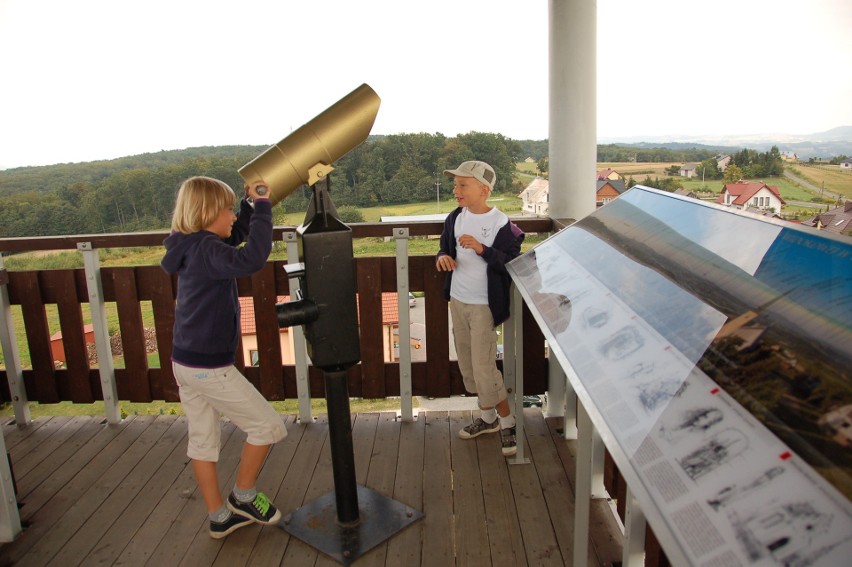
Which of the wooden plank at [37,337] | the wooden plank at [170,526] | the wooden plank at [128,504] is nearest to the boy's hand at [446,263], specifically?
the wooden plank at [170,526]

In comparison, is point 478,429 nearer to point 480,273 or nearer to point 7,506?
point 480,273

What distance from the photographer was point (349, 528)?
251 centimetres

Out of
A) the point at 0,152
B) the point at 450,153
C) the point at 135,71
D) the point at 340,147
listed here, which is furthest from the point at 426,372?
the point at 135,71

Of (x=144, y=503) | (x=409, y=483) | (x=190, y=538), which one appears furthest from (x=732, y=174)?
(x=144, y=503)

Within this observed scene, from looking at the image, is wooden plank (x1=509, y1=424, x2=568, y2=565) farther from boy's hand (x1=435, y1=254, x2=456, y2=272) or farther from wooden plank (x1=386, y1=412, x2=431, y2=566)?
boy's hand (x1=435, y1=254, x2=456, y2=272)

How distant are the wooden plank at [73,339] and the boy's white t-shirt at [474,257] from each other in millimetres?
2170

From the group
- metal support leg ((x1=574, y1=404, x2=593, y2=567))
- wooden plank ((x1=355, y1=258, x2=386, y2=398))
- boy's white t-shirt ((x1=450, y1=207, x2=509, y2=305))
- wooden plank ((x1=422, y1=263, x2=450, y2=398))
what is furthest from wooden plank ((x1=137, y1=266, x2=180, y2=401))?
metal support leg ((x1=574, y1=404, x2=593, y2=567))

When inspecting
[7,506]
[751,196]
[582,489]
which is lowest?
[7,506]

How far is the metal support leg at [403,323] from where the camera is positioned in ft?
10.7

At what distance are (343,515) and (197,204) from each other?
4.44 ft

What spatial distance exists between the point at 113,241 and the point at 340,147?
180 centimetres

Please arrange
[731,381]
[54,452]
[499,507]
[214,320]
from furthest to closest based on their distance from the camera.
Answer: [54,452] < [499,507] < [214,320] < [731,381]

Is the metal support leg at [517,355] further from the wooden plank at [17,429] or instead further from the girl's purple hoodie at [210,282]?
the wooden plank at [17,429]

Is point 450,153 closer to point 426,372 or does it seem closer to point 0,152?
point 426,372
